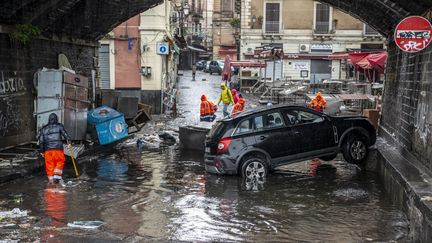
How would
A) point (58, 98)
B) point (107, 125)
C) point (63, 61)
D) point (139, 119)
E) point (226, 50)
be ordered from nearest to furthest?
point (58, 98) → point (107, 125) → point (63, 61) → point (139, 119) → point (226, 50)

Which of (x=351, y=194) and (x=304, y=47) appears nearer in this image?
(x=351, y=194)

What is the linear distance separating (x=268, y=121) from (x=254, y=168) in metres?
1.19

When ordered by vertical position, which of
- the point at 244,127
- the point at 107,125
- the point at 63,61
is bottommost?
the point at 107,125

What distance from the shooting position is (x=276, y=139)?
1258 centimetres

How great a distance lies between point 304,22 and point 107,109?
36.3 metres

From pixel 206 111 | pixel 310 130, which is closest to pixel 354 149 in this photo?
pixel 310 130

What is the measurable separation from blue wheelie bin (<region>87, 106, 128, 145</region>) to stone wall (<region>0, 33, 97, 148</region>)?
6.05ft

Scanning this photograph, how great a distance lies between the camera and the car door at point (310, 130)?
1284 centimetres

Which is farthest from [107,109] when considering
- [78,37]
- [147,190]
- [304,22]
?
A: [304,22]

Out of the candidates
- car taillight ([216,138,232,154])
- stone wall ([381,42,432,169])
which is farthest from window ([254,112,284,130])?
stone wall ([381,42,432,169])

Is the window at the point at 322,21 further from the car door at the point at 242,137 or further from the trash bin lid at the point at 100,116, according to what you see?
the car door at the point at 242,137

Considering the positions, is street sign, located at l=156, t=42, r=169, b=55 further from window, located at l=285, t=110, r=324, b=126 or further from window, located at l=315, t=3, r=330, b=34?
window, located at l=315, t=3, r=330, b=34

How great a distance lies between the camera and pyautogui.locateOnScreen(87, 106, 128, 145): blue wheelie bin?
16406mm

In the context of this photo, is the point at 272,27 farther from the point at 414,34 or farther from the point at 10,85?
the point at 414,34
